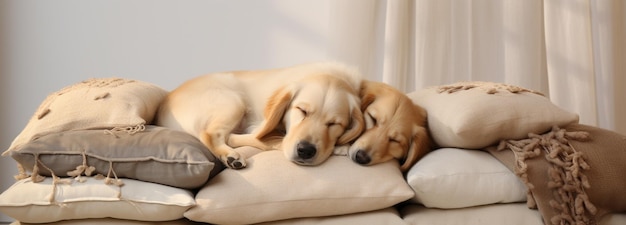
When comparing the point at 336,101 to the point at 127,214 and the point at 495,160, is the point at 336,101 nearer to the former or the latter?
the point at 495,160

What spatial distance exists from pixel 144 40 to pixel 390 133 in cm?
174

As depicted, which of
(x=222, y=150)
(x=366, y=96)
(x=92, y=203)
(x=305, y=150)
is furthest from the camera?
(x=366, y=96)

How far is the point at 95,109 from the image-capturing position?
6.11ft

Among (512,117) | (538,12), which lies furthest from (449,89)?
(538,12)

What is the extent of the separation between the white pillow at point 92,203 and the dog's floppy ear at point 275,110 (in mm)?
364

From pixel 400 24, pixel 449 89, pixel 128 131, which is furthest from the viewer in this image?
pixel 400 24

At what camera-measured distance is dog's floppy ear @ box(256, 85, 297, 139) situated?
1.85 m

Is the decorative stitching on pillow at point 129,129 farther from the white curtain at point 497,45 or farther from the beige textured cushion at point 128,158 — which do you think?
the white curtain at point 497,45

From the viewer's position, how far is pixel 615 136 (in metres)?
1.74

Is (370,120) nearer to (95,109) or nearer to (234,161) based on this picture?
(234,161)

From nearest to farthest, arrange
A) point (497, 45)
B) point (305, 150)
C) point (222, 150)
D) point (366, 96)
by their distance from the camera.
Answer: point (305, 150) < point (222, 150) < point (366, 96) < point (497, 45)

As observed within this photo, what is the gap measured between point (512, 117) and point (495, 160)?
0.40 feet

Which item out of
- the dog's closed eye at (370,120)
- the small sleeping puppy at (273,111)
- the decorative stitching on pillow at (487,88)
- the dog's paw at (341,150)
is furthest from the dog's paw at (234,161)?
the decorative stitching on pillow at (487,88)

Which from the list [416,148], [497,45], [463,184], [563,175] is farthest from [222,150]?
[497,45]
